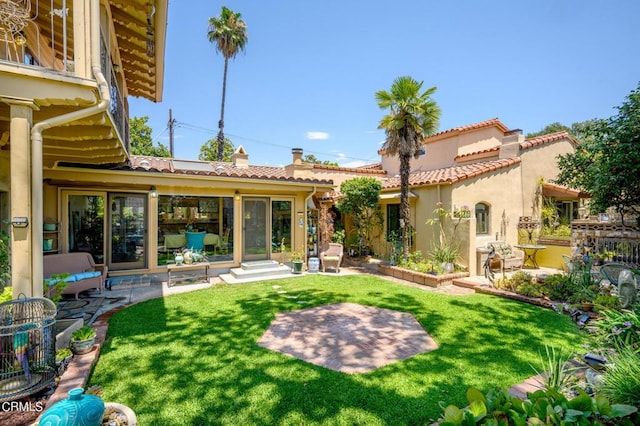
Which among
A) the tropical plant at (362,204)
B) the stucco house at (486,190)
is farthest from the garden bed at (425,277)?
the tropical plant at (362,204)

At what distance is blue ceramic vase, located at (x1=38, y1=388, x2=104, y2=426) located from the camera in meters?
2.60

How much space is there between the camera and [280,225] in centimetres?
1350

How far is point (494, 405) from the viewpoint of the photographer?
2.83m

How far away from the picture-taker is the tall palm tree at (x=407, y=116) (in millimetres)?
12055

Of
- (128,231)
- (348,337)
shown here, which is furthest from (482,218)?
(128,231)

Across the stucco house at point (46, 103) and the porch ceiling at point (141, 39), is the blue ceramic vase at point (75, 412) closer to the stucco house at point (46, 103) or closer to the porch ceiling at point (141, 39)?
the stucco house at point (46, 103)

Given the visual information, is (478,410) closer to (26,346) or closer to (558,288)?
(26,346)

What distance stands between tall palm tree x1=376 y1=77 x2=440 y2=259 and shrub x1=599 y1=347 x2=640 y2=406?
9616mm

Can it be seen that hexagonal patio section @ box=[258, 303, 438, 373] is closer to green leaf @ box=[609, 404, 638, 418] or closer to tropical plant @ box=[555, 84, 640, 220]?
green leaf @ box=[609, 404, 638, 418]

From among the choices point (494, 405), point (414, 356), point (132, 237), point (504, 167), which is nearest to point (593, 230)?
point (504, 167)

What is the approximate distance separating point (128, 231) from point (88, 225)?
1.21m

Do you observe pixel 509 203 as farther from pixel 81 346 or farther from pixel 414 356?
pixel 81 346

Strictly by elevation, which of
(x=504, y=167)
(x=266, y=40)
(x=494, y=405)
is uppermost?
(x=266, y=40)

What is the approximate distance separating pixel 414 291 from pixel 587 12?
39.7ft
